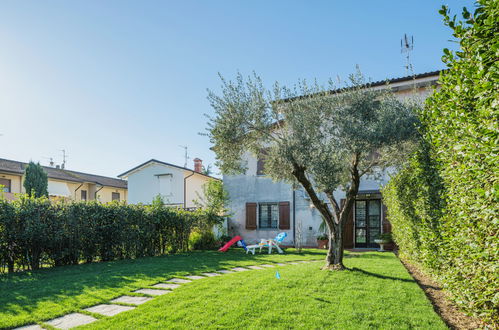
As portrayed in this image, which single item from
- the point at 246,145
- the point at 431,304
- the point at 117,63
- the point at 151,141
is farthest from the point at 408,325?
the point at 151,141

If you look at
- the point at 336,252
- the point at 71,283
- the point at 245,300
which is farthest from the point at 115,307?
the point at 336,252

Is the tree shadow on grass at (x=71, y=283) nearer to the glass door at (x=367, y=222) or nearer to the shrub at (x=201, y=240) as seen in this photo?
the shrub at (x=201, y=240)

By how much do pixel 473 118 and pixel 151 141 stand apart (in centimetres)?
2111

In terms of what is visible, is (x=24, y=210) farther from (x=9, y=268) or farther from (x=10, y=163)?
(x=10, y=163)

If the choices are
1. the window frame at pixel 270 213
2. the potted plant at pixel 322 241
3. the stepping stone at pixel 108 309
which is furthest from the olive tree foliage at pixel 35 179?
the stepping stone at pixel 108 309

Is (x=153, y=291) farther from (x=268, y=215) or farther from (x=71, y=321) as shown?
(x=268, y=215)

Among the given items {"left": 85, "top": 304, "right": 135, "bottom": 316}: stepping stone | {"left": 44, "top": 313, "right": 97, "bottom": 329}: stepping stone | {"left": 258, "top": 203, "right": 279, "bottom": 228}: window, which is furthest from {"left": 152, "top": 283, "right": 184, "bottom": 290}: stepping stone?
{"left": 258, "top": 203, "right": 279, "bottom": 228}: window

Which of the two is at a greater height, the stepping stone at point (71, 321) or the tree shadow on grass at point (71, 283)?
the stepping stone at point (71, 321)

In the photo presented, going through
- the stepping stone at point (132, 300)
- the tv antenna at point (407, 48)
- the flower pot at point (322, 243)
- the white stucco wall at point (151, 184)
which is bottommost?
the flower pot at point (322, 243)

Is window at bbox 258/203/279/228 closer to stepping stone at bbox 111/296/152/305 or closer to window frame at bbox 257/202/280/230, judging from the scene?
window frame at bbox 257/202/280/230

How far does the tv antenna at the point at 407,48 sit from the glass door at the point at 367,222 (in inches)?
238

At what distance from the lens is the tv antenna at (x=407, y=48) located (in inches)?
562

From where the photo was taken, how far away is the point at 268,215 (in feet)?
55.4

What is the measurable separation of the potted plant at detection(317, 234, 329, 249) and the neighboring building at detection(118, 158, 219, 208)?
11733 mm
